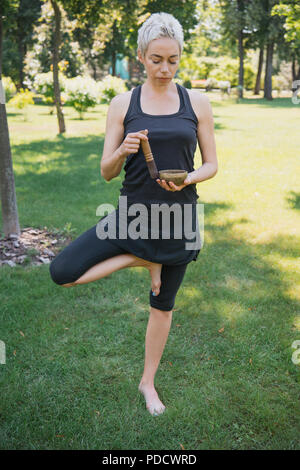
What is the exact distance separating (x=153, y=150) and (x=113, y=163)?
0.24 metres

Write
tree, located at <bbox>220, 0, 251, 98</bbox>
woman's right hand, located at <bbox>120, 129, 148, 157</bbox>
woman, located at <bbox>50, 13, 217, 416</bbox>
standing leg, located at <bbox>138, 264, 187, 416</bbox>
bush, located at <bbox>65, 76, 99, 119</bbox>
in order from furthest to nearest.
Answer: tree, located at <bbox>220, 0, 251, 98</bbox> → bush, located at <bbox>65, 76, 99, 119</bbox> → standing leg, located at <bbox>138, 264, 187, 416</bbox> → woman, located at <bbox>50, 13, 217, 416</bbox> → woman's right hand, located at <bbox>120, 129, 148, 157</bbox>

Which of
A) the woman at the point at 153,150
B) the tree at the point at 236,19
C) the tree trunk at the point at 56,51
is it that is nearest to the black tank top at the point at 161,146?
the woman at the point at 153,150

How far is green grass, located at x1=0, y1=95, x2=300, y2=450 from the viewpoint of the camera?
2682 mm

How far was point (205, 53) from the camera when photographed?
53688 mm

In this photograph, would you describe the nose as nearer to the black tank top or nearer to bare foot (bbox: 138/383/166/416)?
the black tank top

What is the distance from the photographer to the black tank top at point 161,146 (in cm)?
221

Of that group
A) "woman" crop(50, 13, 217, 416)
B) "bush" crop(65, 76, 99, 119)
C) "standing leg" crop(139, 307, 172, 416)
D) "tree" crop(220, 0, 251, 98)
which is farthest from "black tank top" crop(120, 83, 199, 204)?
"tree" crop(220, 0, 251, 98)

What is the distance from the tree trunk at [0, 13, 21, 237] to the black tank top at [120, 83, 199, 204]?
9.81 ft

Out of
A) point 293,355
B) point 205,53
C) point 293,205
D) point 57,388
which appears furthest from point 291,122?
point 205,53

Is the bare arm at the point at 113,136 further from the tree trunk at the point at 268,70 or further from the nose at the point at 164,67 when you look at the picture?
the tree trunk at the point at 268,70

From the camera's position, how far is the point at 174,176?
2.09 meters

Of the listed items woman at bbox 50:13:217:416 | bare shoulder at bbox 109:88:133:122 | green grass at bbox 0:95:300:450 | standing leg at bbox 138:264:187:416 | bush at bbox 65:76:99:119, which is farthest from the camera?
bush at bbox 65:76:99:119

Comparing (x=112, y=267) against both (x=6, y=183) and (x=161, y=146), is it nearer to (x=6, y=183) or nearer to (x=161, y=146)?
(x=161, y=146)

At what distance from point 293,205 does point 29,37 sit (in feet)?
77.8
